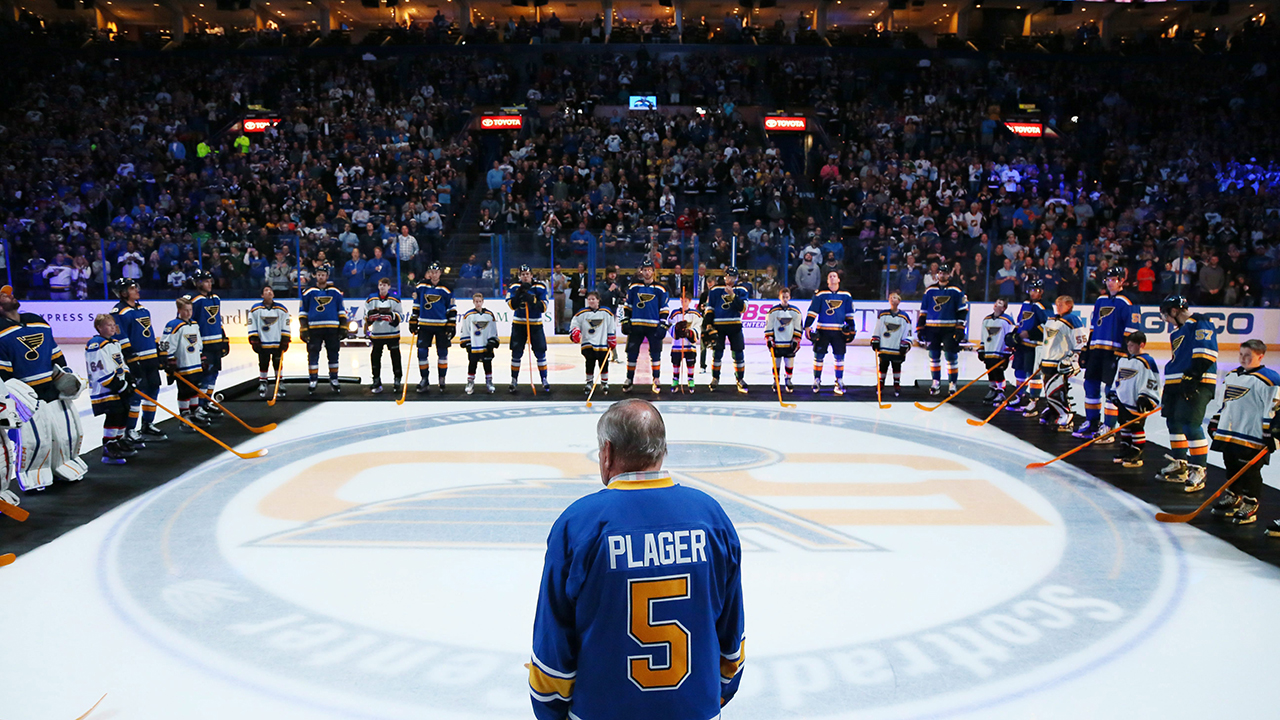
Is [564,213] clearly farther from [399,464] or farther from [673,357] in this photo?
[399,464]

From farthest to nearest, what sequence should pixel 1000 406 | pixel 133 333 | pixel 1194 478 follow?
pixel 1000 406 < pixel 133 333 < pixel 1194 478

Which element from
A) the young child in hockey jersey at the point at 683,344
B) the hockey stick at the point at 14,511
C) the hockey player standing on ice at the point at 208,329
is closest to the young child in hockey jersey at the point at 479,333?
the young child in hockey jersey at the point at 683,344

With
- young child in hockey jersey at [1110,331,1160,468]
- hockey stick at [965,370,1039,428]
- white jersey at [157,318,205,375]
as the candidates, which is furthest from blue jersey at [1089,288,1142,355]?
white jersey at [157,318,205,375]

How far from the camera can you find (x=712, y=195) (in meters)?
20.0

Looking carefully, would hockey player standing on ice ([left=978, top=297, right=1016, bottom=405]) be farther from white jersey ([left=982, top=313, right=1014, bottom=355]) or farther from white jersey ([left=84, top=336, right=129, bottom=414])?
white jersey ([left=84, top=336, right=129, bottom=414])

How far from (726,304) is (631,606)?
982 cm

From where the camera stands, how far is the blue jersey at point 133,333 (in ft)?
27.3

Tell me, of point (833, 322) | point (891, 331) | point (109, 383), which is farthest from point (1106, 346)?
point (109, 383)

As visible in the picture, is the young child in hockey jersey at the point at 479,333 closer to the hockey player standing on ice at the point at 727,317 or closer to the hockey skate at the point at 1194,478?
the hockey player standing on ice at the point at 727,317

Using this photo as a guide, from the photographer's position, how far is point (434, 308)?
1148cm

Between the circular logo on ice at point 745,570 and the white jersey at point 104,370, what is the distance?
1131mm

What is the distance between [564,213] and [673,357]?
7370mm

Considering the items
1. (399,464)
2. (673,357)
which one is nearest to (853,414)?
(673,357)

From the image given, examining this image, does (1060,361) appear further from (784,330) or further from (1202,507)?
(784,330)
